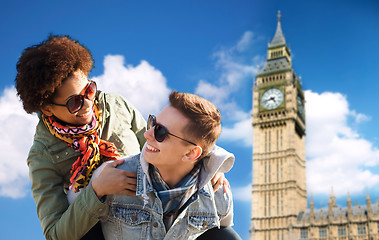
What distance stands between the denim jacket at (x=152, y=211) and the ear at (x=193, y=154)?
111mm

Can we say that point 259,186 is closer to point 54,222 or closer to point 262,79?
point 262,79

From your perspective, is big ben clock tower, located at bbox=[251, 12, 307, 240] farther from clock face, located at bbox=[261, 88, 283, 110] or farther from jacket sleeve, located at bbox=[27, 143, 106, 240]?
jacket sleeve, located at bbox=[27, 143, 106, 240]

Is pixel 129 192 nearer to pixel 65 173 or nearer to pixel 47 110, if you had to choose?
pixel 65 173

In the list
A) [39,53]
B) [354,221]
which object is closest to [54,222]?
[39,53]

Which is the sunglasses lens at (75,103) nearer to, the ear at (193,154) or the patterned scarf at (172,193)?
the patterned scarf at (172,193)

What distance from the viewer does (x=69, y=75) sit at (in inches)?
89.3

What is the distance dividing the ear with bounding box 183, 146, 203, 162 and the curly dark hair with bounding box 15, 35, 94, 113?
28.6 inches

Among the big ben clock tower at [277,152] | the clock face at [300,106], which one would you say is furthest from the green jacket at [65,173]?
the clock face at [300,106]

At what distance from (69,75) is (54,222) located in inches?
29.1

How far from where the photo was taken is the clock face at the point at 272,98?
36.8 m

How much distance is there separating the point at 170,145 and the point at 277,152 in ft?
114

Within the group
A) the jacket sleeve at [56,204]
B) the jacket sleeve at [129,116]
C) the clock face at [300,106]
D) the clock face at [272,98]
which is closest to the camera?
the jacket sleeve at [56,204]

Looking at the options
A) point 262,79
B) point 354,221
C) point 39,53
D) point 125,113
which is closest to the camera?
point 39,53

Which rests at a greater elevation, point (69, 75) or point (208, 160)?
point (69, 75)
